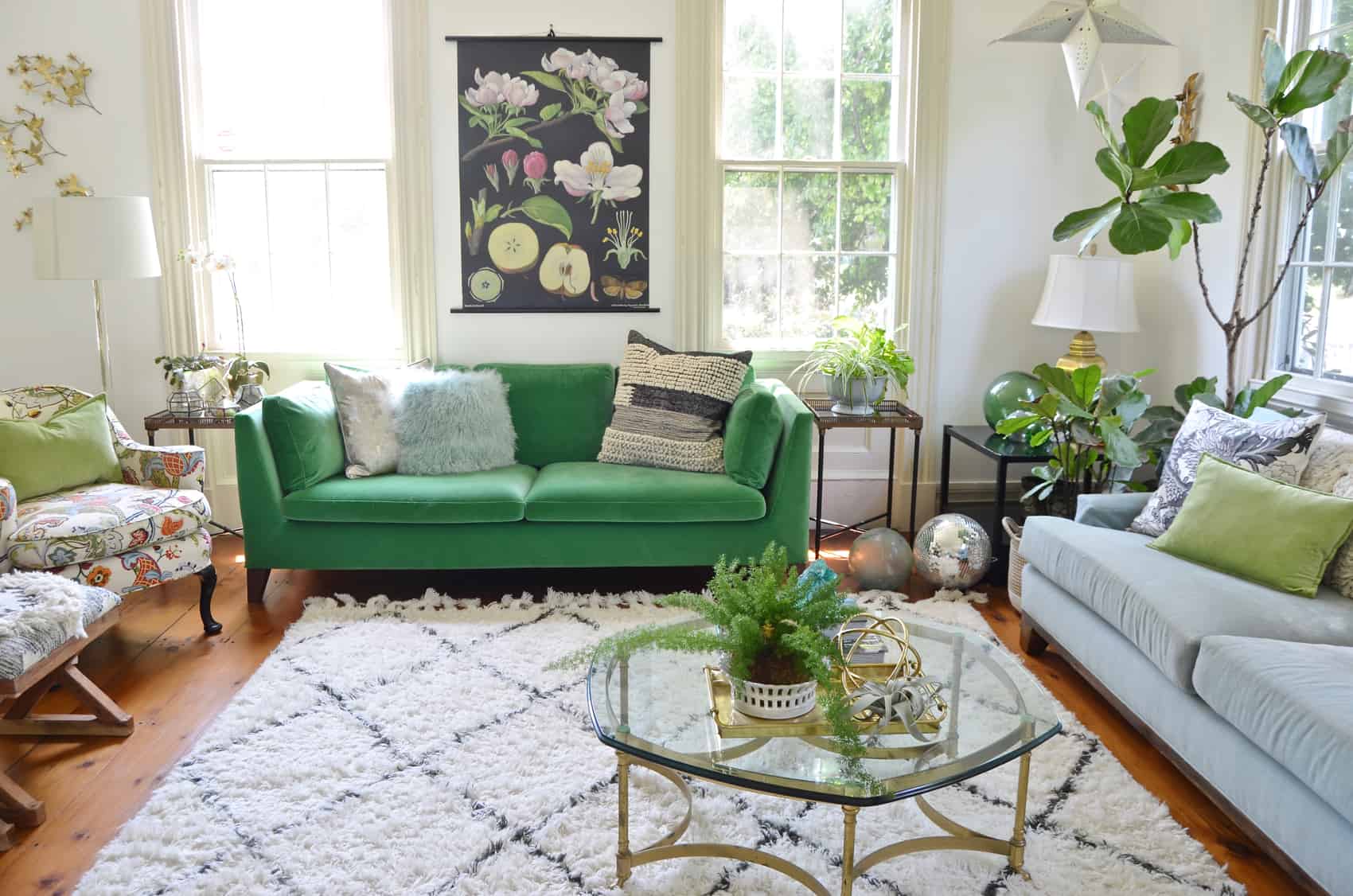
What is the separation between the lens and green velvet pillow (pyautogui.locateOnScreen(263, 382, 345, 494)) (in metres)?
3.77

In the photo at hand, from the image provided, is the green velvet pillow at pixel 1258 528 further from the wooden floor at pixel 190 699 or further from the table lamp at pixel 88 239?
the table lamp at pixel 88 239

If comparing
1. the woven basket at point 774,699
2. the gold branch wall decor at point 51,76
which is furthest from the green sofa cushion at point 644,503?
the gold branch wall decor at point 51,76

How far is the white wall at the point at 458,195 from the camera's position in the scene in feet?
14.7

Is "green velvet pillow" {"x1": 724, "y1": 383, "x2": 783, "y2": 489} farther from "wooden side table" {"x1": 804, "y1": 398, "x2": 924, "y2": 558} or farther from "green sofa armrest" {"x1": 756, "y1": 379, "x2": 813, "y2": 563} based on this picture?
"wooden side table" {"x1": 804, "y1": 398, "x2": 924, "y2": 558}

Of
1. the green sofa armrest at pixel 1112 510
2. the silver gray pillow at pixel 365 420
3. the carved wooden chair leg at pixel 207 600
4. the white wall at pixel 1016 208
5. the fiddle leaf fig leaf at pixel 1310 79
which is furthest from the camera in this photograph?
the white wall at pixel 1016 208

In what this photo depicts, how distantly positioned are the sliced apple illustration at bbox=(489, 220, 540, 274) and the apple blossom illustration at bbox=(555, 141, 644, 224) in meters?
0.26

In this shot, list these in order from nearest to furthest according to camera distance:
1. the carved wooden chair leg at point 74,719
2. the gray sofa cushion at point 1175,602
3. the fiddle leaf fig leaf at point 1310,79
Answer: the gray sofa cushion at point 1175,602, the carved wooden chair leg at point 74,719, the fiddle leaf fig leaf at point 1310,79

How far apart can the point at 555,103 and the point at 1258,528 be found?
3.18 meters

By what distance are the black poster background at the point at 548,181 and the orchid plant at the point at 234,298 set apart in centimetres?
93

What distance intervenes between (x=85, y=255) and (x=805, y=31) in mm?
3043

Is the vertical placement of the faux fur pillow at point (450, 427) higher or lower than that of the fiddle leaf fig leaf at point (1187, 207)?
lower

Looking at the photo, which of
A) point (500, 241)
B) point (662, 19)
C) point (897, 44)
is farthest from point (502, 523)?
point (897, 44)

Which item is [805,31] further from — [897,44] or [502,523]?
[502,523]

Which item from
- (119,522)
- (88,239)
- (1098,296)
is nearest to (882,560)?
(1098,296)
